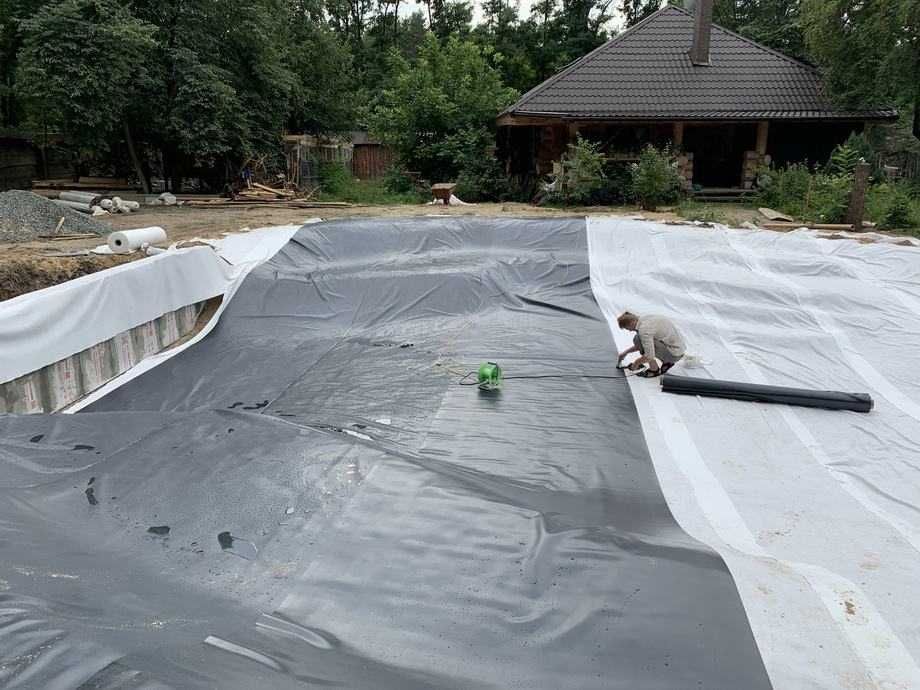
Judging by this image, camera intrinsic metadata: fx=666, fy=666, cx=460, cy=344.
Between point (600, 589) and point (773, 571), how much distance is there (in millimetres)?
678

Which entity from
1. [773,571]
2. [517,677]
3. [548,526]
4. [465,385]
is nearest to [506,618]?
[517,677]

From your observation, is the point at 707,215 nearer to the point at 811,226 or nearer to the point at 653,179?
the point at 811,226

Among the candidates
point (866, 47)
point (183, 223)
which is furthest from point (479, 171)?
point (866, 47)

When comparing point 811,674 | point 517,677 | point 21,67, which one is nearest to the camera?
point 517,677

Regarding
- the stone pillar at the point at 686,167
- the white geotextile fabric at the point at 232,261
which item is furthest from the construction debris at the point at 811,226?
the white geotextile fabric at the point at 232,261

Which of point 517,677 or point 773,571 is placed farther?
point 773,571

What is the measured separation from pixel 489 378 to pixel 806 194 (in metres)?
8.52

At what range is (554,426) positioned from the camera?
394 cm

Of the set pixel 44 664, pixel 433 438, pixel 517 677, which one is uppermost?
pixel 44 664

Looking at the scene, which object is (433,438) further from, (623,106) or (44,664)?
(623,106)

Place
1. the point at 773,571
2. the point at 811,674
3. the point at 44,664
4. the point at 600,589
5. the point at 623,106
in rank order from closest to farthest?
the point at 44,664, the point at 811,674, the point at 600,589, the point at 773,571, the point at 623,106

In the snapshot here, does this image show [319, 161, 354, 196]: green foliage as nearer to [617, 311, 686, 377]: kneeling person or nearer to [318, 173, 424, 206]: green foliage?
[318, 173, 424, 206]: green foliage

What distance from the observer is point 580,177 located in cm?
1234

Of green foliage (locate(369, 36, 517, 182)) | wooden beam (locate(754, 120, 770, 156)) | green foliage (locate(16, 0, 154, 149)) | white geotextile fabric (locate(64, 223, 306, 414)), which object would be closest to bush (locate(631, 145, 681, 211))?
wooden beam (locate(754, 120, 770, 156))
